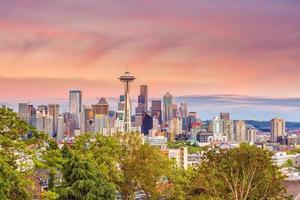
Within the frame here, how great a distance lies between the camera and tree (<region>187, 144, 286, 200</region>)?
69.5 ft

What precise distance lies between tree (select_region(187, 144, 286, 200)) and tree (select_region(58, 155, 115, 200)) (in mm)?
3446

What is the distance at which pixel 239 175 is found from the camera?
21.5 m

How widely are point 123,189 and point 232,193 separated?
692cm

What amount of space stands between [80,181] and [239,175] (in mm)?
5374

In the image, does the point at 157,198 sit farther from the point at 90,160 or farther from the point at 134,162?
the point at 90,160

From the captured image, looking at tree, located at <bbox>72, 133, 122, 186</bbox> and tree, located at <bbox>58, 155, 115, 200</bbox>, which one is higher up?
tree, located at <bbox>72, 133, 122, 186</bbox>

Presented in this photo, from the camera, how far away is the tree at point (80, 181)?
22125mm

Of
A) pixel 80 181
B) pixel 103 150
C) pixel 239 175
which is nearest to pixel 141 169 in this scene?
pixel 103 150

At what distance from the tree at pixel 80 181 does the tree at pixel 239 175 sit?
3446 millimetres

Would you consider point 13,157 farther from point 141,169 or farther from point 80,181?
point 141,169

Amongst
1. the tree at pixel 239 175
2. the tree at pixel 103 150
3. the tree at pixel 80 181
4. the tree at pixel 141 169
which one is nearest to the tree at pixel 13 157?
the tree at pixel 80 181

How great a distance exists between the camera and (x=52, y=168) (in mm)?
16219

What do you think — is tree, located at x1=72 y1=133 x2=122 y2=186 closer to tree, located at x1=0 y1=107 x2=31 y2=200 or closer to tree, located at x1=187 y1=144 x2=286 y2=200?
tree, located at x1=187 y1=144 x2=286 y2=200

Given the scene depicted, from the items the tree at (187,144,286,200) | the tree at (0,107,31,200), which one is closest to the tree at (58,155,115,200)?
the tree at (187,144,286,200)
